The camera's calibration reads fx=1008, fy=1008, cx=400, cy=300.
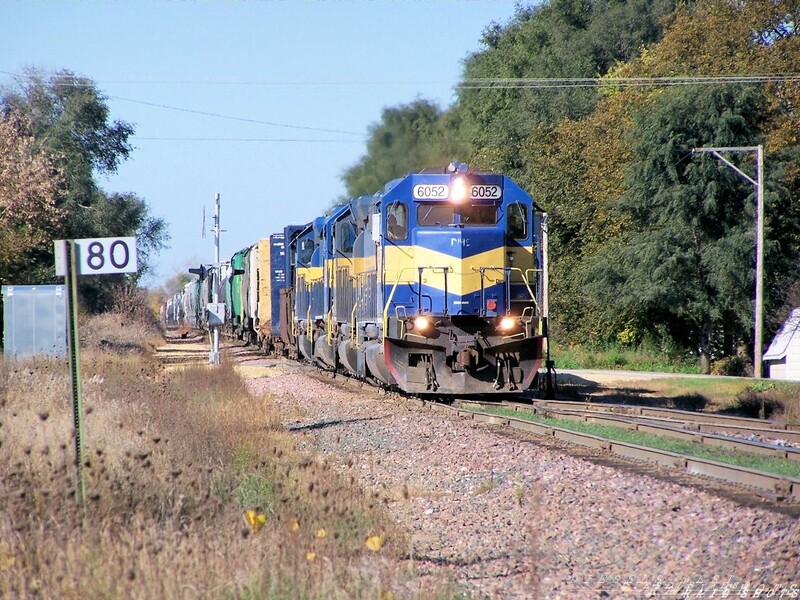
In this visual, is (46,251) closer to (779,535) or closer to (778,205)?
(778,205)

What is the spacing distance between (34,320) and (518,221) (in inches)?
422

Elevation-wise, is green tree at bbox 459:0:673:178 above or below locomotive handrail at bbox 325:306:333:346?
above

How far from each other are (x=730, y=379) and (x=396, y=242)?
1182cm

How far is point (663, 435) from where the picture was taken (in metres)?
12.4

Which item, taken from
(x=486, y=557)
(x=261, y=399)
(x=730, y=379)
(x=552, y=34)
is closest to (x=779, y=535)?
(x=486, y=557)

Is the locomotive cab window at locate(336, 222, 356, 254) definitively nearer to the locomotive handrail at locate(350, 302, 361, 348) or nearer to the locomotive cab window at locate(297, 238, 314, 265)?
the locomotive handrail at locate(350, 302, 361, 348)

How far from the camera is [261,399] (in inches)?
622

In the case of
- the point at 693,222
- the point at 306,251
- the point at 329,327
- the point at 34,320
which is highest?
the point at 693,222

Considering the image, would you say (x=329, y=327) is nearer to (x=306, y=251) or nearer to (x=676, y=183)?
(x=306, y=251)

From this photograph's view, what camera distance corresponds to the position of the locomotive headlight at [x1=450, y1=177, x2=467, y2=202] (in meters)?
15.6

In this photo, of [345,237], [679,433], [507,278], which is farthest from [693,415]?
[345,237]

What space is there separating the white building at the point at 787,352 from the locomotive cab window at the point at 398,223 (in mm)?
17308

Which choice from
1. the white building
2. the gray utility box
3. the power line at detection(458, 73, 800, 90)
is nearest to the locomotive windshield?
the gray utility box

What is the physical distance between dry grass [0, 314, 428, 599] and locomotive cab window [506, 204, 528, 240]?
6.28m
